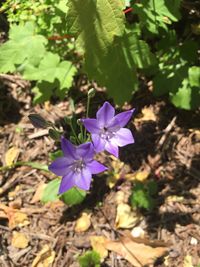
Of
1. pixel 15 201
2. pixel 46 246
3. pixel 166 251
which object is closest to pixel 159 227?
pixel 166 251

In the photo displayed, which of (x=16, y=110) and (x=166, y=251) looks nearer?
(x=166, y=251)

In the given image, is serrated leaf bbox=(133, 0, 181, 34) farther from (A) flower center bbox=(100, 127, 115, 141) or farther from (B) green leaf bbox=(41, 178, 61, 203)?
(B) green leaf bbox=(41, 178, 61, 203)

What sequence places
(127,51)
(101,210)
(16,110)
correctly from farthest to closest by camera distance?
(16,110) < (101,210) < (127,51)

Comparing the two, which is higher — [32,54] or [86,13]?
[86,13]

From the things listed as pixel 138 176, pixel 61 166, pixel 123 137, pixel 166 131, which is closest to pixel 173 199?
pixel 138 176

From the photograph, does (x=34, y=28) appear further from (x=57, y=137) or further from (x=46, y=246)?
(x=46, y=246)

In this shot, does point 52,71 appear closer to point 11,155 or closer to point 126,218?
point 11,155
